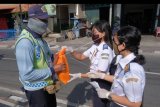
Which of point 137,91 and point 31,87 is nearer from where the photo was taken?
point 137,91

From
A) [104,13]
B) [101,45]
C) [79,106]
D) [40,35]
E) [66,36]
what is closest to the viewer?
[40,35]

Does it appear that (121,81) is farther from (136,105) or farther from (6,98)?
(6,98)

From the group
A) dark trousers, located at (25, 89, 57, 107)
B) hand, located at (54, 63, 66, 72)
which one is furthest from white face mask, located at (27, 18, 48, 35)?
dark trousers, located at (25, 89, 57, 107)

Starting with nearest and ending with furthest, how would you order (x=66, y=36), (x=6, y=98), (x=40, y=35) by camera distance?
1. (x=40, y=35)
2. (x=6, y=98)
3. (x=66, y=36)

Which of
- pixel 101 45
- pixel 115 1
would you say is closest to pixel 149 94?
pixel 115 1

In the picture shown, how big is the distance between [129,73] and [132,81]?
9cm

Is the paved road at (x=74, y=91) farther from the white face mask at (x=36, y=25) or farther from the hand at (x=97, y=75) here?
the white face mask at (x=36, y=25)

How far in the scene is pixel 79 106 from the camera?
223 inches

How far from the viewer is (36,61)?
329 centimetres

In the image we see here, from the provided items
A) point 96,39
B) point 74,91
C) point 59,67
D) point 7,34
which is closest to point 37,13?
point 59,67

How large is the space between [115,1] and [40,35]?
361 centimetres

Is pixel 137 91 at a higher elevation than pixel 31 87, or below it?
higher

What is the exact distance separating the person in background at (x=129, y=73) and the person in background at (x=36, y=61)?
0.96 meters

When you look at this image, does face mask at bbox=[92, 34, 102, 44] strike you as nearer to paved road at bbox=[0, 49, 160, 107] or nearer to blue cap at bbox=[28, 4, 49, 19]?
blue cap at bbox=[28, 4, 49, 19]
